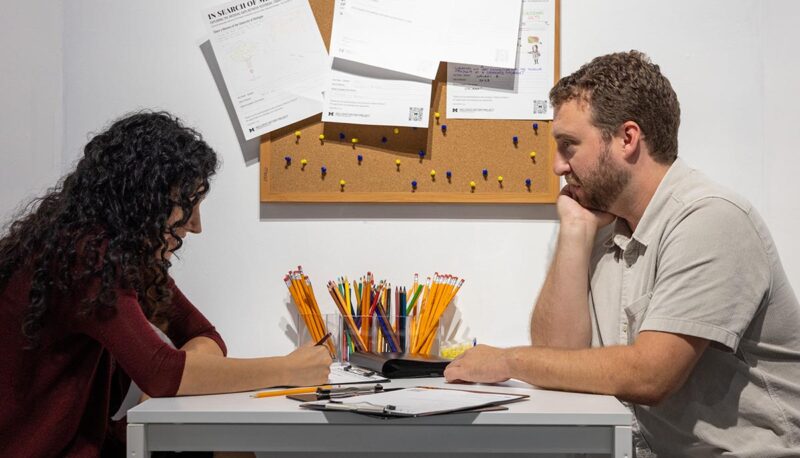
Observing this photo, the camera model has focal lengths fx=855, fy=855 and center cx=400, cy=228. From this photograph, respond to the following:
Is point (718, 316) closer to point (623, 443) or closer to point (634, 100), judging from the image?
point (623, 443)

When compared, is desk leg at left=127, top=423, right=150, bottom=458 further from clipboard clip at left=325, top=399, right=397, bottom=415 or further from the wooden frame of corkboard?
the wooden frame of corkboard

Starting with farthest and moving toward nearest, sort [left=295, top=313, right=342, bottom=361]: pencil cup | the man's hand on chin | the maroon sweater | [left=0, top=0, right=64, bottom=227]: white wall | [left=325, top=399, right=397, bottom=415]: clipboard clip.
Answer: [left=295, top=313, right=342, bottom=361]: pencil cup, [left=0, top=0, right=64, bottom=227]: white wall, the man's hand on chin, the maroon sweater, [left=325, top=399, right=397, bottom=415]: clipboard clip

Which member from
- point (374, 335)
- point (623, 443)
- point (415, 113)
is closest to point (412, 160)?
point (415, 113)

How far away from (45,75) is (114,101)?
17 centimetres

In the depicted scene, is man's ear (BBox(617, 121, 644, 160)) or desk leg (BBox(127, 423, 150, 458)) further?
man's ear (BBox(617, 121, 644, 160))

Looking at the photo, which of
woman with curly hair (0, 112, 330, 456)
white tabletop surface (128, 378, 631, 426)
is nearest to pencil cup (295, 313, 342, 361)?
woman with curly hair (0, 112, 330, 456)

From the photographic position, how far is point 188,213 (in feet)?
5.26

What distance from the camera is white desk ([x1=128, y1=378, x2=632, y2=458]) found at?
A: 124 cm

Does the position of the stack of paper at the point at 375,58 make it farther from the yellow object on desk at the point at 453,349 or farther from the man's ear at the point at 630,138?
the yellow object on desk at the point at 453,349

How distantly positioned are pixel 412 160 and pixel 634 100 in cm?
59

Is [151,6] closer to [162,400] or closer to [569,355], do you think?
[162,400]

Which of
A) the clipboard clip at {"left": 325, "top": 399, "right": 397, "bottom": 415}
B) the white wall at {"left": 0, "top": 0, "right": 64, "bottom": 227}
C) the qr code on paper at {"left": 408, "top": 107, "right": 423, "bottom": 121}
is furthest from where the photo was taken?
the qr code on paper at {"left": 408, "top": 107, "right": 423, "bottom": 121}

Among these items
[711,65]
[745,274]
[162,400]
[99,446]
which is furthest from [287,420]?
A: [711,65]

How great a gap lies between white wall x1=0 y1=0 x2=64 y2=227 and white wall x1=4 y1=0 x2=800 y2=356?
0.05 m
